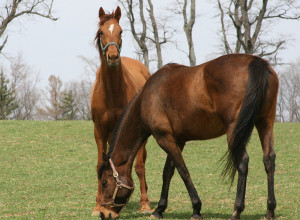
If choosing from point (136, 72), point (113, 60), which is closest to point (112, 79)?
point (113, 60)

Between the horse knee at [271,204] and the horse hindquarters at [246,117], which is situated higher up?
the horse hindquarters at [246,117]

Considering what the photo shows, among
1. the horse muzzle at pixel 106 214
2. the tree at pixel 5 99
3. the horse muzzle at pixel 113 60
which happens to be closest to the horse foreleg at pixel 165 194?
the horse muzzle at pixel 106 214

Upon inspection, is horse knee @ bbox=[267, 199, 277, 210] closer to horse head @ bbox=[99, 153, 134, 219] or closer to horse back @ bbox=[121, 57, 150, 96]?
horse head @ bbox=[99, 153, 134, 219]

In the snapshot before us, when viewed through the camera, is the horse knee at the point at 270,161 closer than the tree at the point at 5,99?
Yes

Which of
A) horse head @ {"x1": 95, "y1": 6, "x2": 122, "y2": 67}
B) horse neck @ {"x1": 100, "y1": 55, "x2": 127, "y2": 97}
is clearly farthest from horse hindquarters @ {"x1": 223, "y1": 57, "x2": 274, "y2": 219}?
horse neck @ {"x1": 100, "y1": 55, "x2": 127, "y2": 97}

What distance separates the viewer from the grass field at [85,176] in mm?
7000

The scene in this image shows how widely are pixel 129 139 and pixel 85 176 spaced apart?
6742 millimetres

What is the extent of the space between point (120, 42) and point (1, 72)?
41.5 meters

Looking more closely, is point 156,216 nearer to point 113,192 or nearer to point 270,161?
point 113,192

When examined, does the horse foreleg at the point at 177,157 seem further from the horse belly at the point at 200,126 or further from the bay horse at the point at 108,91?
the bay horse at the point at 108,91

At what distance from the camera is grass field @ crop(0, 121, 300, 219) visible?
7000mm

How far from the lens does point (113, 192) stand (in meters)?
5.62

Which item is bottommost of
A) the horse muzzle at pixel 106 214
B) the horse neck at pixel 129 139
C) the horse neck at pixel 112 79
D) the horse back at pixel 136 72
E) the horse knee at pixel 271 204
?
the horse muzzle at pixel 106 214

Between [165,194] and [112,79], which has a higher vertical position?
[112,79]
